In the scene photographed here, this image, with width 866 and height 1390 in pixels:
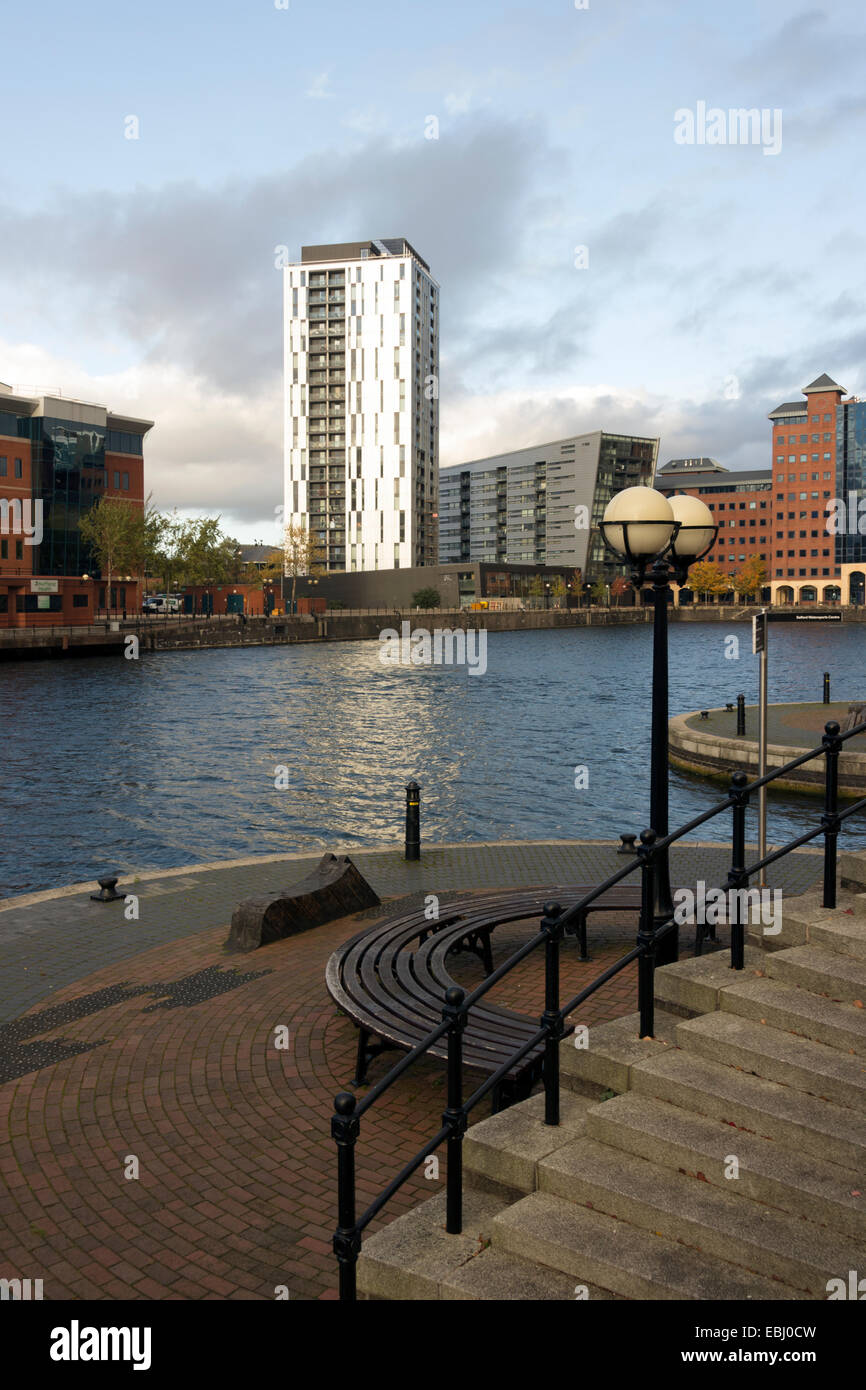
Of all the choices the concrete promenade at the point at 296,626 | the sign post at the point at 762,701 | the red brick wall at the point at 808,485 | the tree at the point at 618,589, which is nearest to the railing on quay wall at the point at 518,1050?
the sign post at the point at 762,701

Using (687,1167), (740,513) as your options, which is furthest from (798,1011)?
(740,513)

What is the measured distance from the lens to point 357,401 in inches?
6009

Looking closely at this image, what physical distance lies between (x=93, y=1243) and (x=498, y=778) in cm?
2199

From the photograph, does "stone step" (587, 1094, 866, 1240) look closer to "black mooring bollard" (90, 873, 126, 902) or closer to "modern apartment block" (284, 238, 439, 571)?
"black mooring bollard" (90, 873, 126, 902)

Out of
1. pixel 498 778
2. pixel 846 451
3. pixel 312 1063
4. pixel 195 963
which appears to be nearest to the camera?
pixel 312 1063

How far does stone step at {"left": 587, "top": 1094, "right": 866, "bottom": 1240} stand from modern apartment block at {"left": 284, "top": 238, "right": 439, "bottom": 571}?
A: 492ft

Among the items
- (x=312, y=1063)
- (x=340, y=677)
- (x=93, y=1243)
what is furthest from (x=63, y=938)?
(x=340, y=677)

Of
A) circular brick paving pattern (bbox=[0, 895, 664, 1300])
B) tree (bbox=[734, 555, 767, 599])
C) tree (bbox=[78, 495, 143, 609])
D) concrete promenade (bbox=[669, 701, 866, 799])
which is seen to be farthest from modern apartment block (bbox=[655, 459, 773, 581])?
circular brick paving pattern (bbox=[0, 895, 664, 1300])

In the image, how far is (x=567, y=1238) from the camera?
433 cm

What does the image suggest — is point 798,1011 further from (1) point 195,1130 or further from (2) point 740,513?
(2) point 740,513

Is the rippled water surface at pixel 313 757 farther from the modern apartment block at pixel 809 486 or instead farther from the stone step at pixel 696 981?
the modern apartment block at pixel 809 486

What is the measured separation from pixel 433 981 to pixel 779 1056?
3.19m
